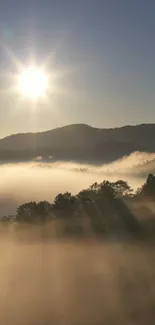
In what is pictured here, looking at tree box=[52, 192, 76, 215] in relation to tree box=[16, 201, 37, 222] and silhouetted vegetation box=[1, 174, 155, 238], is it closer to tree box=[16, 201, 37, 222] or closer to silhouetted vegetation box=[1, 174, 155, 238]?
silhouetted vegetation box=[1, 174, 155, 238]

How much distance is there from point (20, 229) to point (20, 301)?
57.8 metres

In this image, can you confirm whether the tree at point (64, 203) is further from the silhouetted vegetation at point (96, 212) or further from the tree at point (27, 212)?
the tree at point (27, 212)

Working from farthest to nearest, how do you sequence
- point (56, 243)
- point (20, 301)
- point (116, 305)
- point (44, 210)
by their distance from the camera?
point (44, 210)
point (56, 243)
point (20, 301)
point (116, 305)

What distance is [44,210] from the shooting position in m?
163

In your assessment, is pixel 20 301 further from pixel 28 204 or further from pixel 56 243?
pixel 28 204

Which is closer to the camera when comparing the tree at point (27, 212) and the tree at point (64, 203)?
the tree at point (64, 203)

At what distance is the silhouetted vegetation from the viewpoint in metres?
134

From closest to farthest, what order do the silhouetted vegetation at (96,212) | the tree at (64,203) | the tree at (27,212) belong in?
the silhouetted vegetation at (96,212), the tree at (64,203), the tree at (27,212)

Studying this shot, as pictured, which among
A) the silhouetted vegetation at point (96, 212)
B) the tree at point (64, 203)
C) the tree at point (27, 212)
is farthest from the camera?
the tree at point (27, 212)

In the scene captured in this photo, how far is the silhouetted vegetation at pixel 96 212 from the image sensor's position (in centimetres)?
13388

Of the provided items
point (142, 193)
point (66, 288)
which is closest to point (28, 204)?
point (142, 193)

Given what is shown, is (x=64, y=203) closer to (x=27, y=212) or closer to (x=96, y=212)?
(x=27, y=212)

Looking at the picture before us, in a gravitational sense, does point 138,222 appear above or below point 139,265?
above

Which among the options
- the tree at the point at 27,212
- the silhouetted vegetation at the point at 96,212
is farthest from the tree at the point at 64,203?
the tree at the point at 27,212
